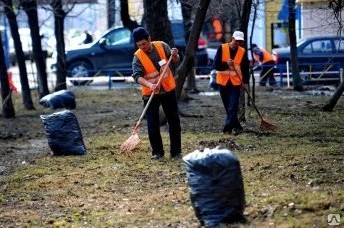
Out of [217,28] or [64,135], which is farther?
[217,28]

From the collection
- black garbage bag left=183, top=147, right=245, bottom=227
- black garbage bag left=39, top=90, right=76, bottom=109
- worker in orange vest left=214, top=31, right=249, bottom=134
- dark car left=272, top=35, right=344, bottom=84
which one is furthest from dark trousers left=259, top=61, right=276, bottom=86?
black garbage bag left=183, top=147, right=245, bottom=227

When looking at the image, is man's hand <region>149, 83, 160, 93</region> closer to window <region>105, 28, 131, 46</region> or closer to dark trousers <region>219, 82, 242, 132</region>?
dark trousers <region>219, 82, 242, 132</region>

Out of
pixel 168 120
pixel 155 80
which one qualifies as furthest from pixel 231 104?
pixel 155 80

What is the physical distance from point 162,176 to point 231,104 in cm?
343

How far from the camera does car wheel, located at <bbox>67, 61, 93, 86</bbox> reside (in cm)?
2986

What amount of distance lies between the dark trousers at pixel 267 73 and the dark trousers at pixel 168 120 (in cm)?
1512

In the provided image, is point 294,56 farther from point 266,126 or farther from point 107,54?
point 266,126

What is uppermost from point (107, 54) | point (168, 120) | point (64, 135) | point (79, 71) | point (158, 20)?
point (158, 20)

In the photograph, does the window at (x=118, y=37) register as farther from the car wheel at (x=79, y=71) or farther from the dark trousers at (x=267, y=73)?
the dark trousers at (x=267, y=73)

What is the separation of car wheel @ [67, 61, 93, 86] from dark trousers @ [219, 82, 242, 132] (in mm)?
16761

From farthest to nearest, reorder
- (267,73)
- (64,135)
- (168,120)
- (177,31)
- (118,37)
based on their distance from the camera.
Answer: (177,31), (118,37), (267,73), (64,135), (168,120)

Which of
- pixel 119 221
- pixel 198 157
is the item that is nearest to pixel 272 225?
pixel 198 157

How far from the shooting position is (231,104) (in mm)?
13008

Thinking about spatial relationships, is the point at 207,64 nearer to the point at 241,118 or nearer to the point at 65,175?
the point at 241,118
